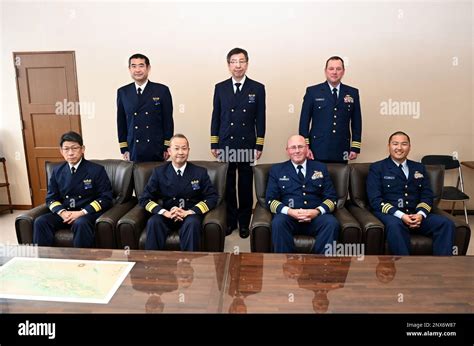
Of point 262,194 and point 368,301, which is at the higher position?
point 262,194

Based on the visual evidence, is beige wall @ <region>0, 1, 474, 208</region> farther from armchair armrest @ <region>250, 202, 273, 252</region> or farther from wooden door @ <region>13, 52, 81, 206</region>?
armchair armrest @ <region>250, 202, 273, 252</region>

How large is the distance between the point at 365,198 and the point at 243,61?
160 cm

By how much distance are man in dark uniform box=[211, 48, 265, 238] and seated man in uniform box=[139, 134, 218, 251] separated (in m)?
0.61

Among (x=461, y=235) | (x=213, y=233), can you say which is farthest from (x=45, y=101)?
(x=461, y=235)

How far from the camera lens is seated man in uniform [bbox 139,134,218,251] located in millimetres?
2898

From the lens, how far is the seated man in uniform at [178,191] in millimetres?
2898

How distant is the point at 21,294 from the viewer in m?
1.76

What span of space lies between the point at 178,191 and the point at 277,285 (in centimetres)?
143

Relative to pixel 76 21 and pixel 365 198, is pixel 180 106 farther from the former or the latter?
pixel 365 198

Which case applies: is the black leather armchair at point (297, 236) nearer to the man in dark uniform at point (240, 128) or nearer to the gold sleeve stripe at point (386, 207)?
the gold sleeve stripe at point (386, 207)

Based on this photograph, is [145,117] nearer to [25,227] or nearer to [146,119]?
[146,119]
